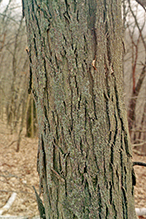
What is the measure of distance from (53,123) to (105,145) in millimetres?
303

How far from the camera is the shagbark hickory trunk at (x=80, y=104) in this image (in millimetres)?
976

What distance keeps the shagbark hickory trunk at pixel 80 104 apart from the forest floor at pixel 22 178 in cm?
256

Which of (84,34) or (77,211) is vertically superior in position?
(84,34)

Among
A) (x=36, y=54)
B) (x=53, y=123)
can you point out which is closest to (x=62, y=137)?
(x=53, y=123)

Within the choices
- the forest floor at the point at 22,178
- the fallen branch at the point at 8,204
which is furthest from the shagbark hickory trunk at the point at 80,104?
the fallen branch at the point at 8,204

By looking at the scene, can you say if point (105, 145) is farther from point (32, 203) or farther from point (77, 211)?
point (32, 203)

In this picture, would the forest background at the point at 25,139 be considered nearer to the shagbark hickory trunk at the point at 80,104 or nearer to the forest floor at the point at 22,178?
the forest floor at the point at 22,178

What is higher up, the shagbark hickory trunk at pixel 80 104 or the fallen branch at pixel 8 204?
the shagbark hickory trunk at pixel 80 104

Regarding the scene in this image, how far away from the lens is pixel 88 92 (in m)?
0.99

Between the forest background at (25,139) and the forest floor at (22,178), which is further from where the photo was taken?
the forest background at (25,139)

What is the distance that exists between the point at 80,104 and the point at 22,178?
15.0 feet

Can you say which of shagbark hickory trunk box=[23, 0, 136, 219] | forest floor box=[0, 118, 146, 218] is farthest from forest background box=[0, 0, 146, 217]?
shagbark hickory trunk box=[23, 0, 136, 219]

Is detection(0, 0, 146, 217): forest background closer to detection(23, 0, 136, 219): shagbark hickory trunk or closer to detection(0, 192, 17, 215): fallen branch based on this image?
detection(0, 192, 17, 215): fallen branch

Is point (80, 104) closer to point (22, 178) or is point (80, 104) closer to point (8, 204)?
point (8, 204)
